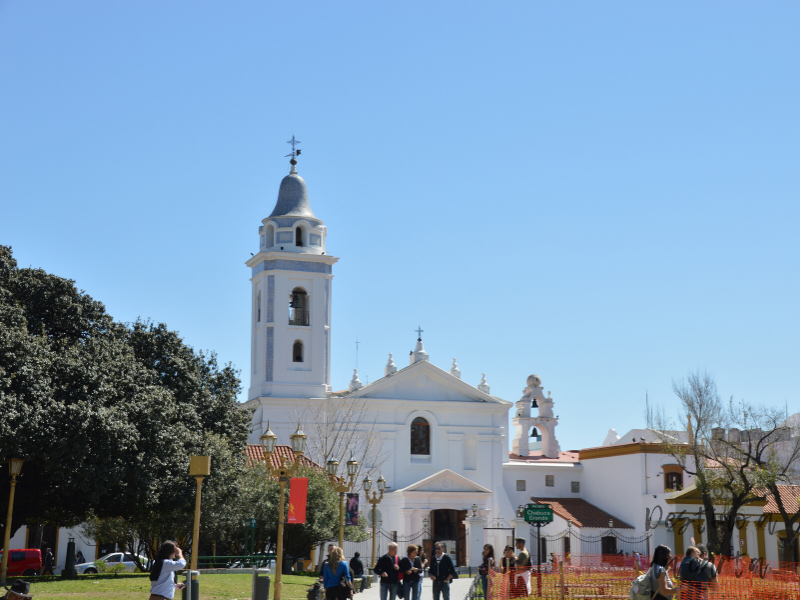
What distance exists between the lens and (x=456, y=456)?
5475cm

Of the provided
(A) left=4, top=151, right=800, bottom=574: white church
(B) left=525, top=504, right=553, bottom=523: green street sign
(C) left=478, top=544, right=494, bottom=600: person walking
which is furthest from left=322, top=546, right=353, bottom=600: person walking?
(A) left=4, top=151, right=800, bottom=574: white church

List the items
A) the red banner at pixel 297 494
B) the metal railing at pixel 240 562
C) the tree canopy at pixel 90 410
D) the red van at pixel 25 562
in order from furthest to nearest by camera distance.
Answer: the red van at pixel 25 562, the metal railing at pixel 240 562, the tree canopy at pixel 90 410, the red banner at pixel 297 494

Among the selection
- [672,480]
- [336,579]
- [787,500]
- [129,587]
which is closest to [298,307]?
[672,480]

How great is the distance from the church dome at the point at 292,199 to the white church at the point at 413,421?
5 cm

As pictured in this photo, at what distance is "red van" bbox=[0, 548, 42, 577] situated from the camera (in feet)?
116

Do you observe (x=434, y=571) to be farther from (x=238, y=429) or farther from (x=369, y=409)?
(x=369, y=409)

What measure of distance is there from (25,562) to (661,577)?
29232mm

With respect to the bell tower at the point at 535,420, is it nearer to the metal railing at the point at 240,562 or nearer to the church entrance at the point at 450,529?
the church entrance at the point at 450,529

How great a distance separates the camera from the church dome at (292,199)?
5456 centimetres

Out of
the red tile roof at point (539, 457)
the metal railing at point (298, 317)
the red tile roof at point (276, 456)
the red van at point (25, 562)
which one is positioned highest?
the metal railing at point (298, 317)

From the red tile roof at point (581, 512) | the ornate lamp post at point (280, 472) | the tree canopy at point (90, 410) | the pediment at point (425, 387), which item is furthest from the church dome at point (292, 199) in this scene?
the ornate lamp post at point (280, 472)

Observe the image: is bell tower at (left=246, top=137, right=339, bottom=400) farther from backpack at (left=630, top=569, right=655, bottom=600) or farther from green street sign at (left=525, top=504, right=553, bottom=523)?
backpack at (left=630, top=569, right=655, bottom=600)

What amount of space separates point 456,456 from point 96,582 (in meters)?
31.2

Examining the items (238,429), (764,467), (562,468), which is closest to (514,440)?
(562,468)
